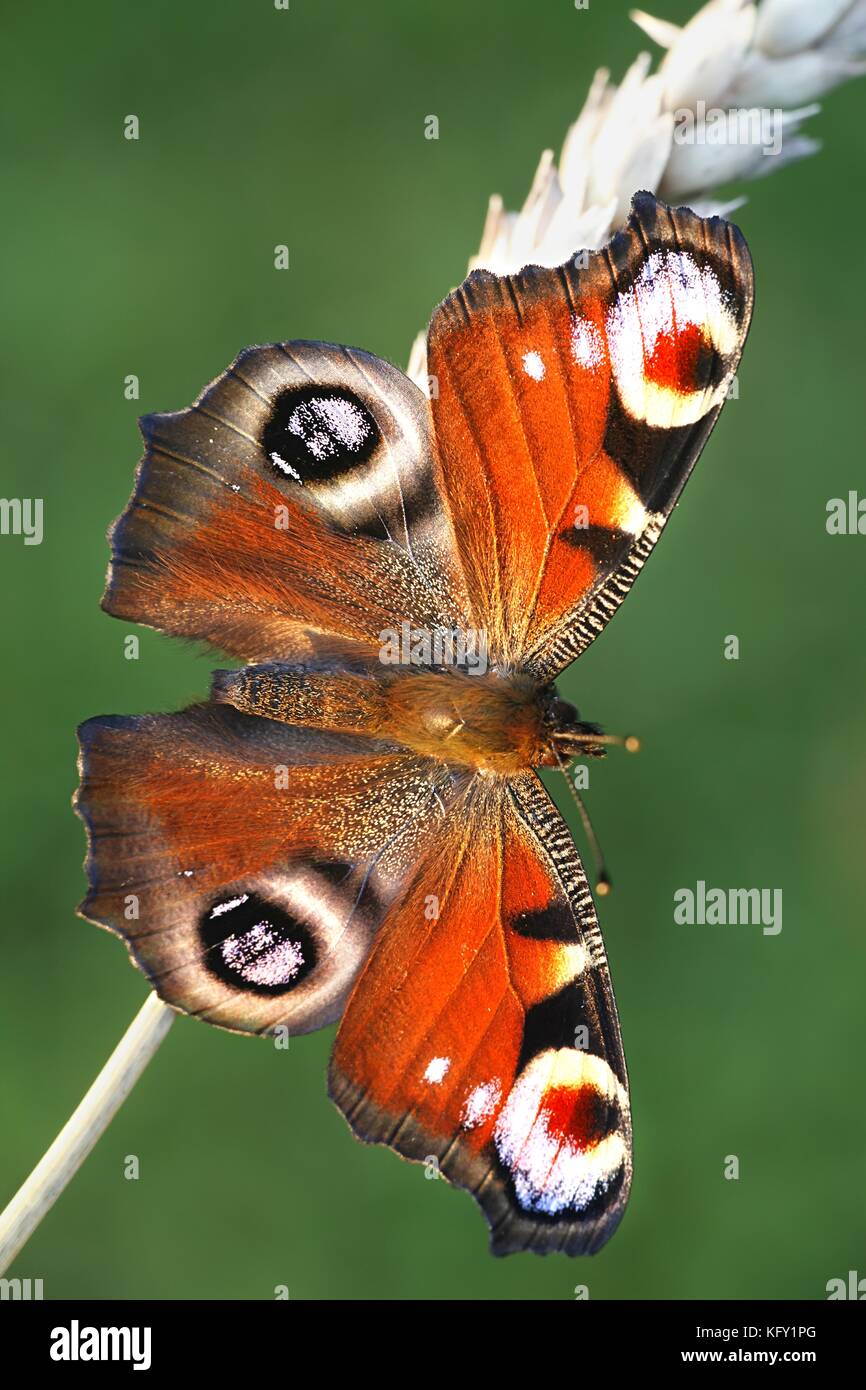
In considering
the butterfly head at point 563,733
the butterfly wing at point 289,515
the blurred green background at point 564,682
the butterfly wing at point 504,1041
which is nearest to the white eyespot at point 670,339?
the butterfly wing at point 289,515

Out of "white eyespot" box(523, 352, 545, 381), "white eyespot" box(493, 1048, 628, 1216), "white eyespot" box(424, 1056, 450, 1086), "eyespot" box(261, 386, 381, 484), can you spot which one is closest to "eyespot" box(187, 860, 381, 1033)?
"white eyespot" box(424, 1056, 450, 1086)

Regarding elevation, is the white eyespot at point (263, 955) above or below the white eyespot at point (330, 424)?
below

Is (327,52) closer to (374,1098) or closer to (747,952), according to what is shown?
(747,952)

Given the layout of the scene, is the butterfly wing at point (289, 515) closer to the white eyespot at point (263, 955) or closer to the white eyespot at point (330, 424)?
the white eyespot at point (330, 424)

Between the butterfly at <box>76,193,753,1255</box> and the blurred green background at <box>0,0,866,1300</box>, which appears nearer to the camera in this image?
the butterfly at <box>76,193,753,1255</box>

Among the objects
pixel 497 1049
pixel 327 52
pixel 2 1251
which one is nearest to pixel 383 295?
pixel 327 52

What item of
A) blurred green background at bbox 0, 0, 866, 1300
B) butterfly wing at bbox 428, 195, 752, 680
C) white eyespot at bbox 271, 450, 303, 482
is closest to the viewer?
butterfly wing at bbox 428, 195, 752, 680

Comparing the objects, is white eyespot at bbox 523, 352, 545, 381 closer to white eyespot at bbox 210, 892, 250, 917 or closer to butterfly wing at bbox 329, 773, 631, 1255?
butterfly wing at bbox 329, 773, 631, 1255
